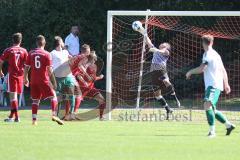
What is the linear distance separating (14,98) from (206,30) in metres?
12.0

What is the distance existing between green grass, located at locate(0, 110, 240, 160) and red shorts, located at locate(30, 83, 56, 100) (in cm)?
70

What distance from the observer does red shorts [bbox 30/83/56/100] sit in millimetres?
16516

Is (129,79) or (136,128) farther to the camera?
(129,79)

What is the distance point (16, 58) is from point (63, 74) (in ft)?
5.48

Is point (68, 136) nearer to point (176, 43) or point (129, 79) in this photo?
point (129, 79)

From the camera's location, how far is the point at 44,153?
11.0 m

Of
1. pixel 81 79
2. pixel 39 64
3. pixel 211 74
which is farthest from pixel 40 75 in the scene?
pixel 211 74

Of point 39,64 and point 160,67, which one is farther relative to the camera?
point 160,67

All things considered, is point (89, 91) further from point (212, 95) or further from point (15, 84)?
point (212, 95)

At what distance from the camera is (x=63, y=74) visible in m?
18.5

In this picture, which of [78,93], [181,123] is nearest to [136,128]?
[181,123]

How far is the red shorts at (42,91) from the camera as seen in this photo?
16.5 meters

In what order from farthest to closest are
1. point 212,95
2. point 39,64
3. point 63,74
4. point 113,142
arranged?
point 63,74
point 39,64
point 212,95
point 113,142

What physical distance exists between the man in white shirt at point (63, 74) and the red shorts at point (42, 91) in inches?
68.4
